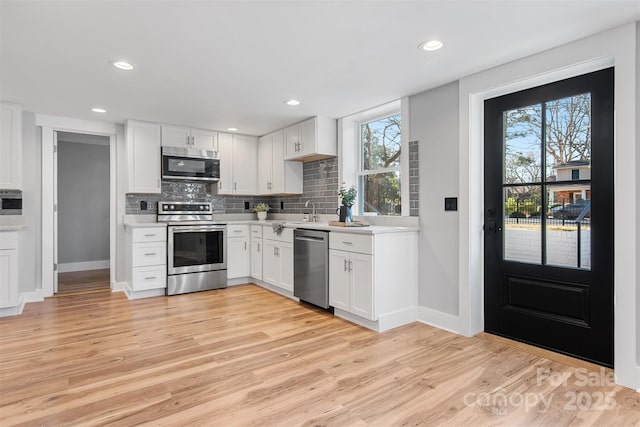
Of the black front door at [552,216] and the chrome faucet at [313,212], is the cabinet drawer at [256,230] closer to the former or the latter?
the chrome faucet at [313,212]

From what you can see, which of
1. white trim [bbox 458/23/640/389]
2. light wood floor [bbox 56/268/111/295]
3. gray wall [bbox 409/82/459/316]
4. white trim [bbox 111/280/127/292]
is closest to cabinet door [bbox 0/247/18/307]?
light wood floor [bbox 56/268/111/295]

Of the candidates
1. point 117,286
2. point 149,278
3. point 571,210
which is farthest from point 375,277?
point 117,286

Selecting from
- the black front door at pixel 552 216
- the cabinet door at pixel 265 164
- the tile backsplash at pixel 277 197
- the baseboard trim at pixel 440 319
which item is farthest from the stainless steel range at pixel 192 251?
the black front door at pixel 552 216

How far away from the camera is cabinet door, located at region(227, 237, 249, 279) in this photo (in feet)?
16.1

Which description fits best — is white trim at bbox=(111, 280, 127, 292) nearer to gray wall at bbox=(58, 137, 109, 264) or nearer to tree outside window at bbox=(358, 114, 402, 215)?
gray wall at bbox=(58, 137, 109, 264)

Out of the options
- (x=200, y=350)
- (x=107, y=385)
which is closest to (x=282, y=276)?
(x=200, y=350)

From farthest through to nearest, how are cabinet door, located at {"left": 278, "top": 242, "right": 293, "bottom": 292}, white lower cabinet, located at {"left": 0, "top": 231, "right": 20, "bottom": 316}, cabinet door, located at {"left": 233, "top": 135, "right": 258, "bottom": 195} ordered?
cabinet door, located at {"left": 233, "top": 135, "right": 258, "bottom": 195}
cabinet door, located at {"left": 278, "top": 242, "right": 293, "bottom": 292}
white lower cabinet, located at {"left": 0, "top": 231, "right": 20, "bottom": 316}

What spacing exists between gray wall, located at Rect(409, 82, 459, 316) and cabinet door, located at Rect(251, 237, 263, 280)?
2.30 m

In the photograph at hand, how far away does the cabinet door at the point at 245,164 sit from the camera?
535 cm

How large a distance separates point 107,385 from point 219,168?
11.3ft

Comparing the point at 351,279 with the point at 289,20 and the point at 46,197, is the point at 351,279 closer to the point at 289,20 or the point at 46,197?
the point at 289,20

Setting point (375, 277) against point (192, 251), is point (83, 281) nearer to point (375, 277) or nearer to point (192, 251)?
point (192, 251)

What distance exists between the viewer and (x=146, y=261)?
4.34m

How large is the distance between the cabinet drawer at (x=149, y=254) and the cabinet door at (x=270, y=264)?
1.26m
